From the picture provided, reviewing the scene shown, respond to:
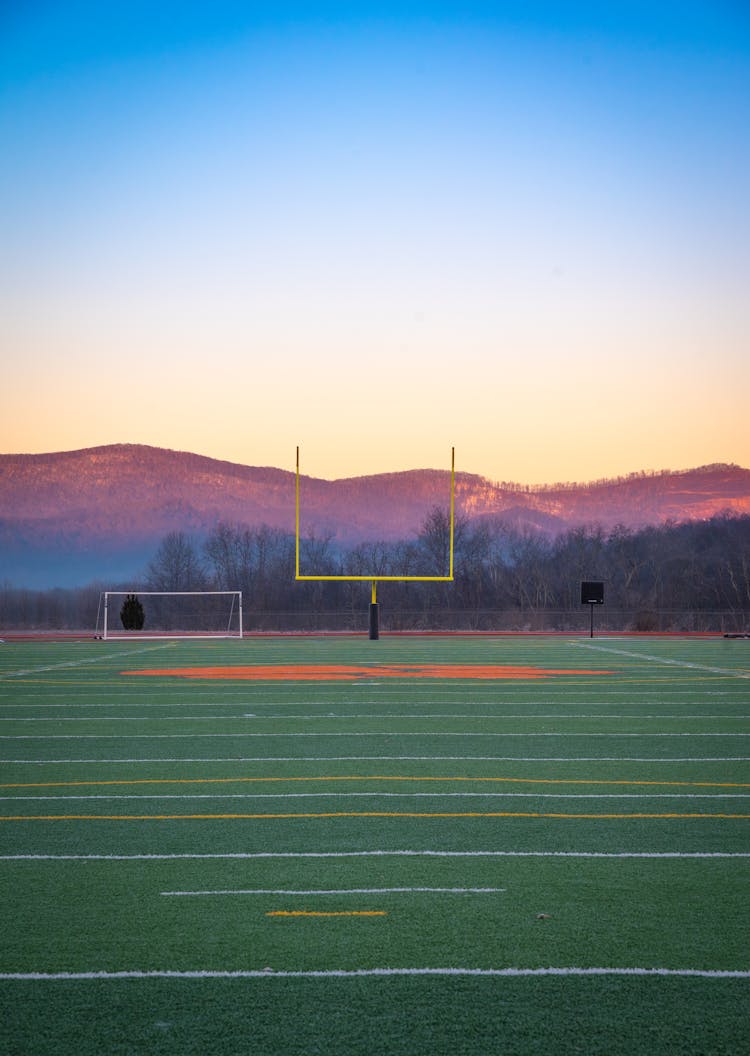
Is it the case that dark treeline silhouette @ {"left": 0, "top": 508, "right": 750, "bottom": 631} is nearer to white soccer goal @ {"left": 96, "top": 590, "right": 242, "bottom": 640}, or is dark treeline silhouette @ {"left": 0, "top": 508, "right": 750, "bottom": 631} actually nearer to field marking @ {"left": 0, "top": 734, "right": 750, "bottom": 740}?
white soccer goal @ {"left": 96, "top": 590, "right": 242, "bottom": 640}

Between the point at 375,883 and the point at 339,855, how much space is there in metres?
0.60

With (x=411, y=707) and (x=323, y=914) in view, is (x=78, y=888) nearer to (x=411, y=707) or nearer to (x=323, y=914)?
(x=323, y=914)

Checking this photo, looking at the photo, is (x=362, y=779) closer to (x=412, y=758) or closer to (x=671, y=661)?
(x=412, y=758)

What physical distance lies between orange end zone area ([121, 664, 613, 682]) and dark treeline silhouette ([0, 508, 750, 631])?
27809 mm

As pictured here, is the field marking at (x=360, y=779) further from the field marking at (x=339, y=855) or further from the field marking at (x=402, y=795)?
the field marking at (x=339, y=855)

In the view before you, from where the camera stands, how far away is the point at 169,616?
49.5 metres

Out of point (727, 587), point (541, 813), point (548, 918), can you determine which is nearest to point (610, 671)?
point (541, 813)

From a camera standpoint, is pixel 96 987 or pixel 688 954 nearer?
pixel 96 987

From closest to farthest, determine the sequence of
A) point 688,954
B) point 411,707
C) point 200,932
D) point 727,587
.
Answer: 1. point 688,954
2. point 200,932
3. point 411,707
4. point 727,587

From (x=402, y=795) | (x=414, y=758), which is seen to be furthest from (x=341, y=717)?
(x=402, y=795)

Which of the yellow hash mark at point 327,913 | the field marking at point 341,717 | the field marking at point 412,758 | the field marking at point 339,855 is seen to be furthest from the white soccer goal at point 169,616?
the yellow hash mark at point 327,913

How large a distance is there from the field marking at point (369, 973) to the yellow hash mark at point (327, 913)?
0.68 metres

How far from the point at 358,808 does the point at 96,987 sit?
3403 millimetres

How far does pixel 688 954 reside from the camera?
460 centimetres
